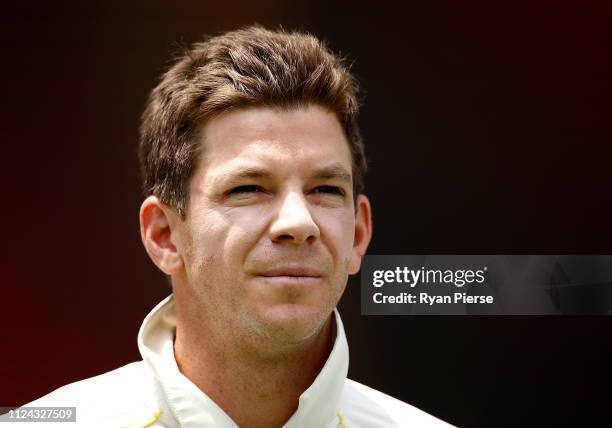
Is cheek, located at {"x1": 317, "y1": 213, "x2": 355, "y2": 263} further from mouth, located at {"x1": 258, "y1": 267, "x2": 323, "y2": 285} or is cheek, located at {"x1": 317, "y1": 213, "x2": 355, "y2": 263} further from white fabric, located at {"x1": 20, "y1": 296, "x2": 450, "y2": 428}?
white fabric, located at {"x1": 20, "y1": 296, "x2": 450, "y2": 428}

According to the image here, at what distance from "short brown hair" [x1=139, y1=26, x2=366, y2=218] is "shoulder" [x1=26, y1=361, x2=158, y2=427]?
714 millimetres

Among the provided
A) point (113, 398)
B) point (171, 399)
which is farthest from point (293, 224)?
point (113, 398)

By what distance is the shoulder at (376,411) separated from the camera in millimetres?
3553

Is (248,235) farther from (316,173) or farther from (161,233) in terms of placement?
(161,233)

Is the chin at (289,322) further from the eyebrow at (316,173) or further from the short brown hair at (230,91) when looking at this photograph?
the short brown hair at (230,91)

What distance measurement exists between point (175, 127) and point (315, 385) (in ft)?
3.45

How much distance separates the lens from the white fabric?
3131 millimetres

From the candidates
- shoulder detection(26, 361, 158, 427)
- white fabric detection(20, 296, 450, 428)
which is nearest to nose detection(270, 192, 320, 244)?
white fabric detection(20, 296, 450, 428)

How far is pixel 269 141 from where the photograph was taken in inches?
118

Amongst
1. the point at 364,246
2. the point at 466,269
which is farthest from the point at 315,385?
the point at 466,269

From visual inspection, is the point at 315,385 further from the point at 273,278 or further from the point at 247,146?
the point at 247,146

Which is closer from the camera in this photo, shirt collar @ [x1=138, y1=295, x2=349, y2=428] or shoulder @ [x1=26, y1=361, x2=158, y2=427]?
shirt collar @ [x1=138, y1=295, x2=349, y2=428]

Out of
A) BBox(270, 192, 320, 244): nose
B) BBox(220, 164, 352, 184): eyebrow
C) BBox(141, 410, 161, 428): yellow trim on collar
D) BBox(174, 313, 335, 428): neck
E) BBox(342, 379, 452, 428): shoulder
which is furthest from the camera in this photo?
BBox(342, 379, 452, 428): shoulder

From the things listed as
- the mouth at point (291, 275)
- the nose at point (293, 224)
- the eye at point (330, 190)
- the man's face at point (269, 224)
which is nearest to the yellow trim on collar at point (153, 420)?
the man's face at point (269, 224)
